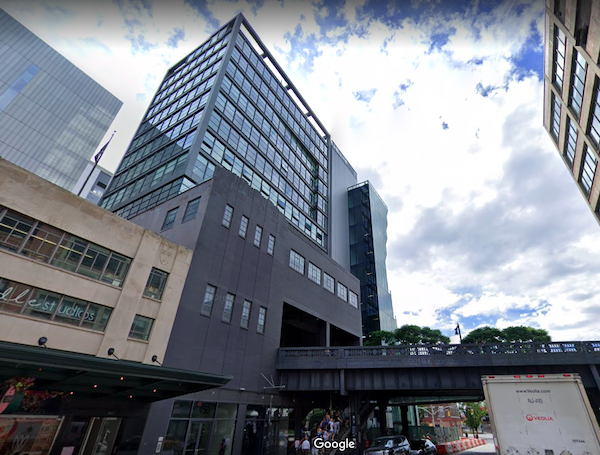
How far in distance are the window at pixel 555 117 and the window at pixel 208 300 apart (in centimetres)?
4072

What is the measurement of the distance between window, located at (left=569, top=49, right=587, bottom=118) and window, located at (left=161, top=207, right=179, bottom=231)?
3529cm

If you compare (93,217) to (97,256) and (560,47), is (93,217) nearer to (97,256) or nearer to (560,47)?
(97,256)

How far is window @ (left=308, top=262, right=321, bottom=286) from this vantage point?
37.6 meters

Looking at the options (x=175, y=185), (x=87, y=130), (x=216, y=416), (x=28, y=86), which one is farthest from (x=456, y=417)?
(x=28, y=86)

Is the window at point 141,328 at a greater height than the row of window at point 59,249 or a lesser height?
lesser

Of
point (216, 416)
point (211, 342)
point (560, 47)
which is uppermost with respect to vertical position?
point (560, 47)

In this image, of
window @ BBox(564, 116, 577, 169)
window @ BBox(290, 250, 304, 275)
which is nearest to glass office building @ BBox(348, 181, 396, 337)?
window @ BBox(290, 250, 304, 275)

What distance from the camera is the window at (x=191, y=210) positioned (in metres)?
26.3

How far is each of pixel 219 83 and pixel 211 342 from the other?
33.2 metres

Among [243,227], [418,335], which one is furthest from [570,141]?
[418,335]

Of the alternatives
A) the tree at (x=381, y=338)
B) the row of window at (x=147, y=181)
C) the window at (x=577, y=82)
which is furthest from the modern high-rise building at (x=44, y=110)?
the window at (x=577, y=82)

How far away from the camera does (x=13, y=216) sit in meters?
16.1

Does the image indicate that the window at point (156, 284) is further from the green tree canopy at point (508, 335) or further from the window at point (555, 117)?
the green tree canopy at point (508, 335)

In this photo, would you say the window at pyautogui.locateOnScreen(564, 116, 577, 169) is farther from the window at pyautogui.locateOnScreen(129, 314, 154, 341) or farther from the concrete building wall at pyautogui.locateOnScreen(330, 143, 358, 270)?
the window at pyautogui.locateOnScreen(129, 314, 154, 341)
